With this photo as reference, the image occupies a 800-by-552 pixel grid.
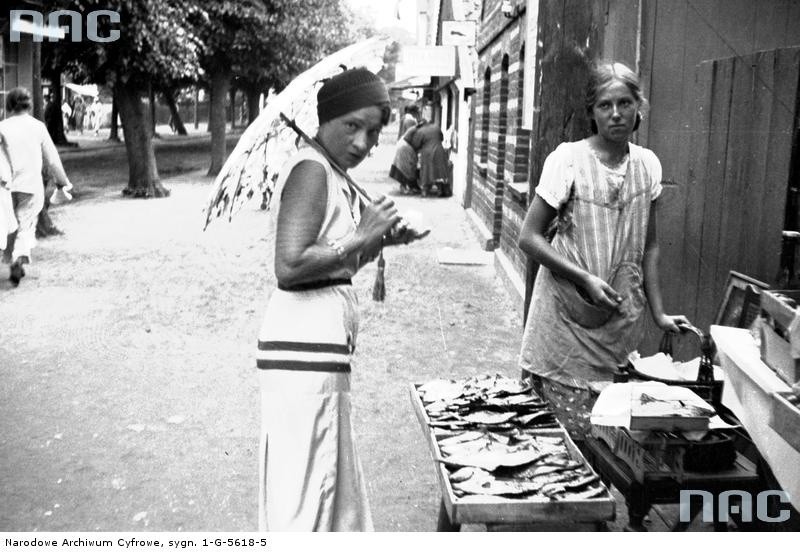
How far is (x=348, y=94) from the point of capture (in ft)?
9.03

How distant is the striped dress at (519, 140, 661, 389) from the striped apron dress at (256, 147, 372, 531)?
937 mm

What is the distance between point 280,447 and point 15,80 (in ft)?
39.9

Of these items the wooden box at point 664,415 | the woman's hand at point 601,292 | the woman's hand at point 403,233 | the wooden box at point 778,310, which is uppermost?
the woman's hand at point 403,233

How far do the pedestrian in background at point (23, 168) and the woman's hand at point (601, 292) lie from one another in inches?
276

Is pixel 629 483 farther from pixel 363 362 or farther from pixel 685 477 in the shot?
pixel 363 362

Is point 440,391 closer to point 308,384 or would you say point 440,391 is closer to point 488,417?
point 488,417

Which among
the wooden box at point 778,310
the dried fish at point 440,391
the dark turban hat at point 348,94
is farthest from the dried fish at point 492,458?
the dark turban hat at point 348,94

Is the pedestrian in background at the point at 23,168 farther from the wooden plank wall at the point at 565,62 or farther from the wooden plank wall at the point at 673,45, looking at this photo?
the wooden plank wall at the point at 565,62

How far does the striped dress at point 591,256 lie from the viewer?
11.0ft

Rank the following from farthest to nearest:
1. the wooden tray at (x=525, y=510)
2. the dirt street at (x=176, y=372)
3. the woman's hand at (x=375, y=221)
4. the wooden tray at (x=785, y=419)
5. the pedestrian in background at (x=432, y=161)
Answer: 1. the pedestrian in background at (x=432, y=161)
2. the dirt street at (x=176, y=372)
3. the woman's hand at (x=375, y=221)
4. the wooden tray at (x=525, y=510)
5. the wooden tray at (x=785, y=419)

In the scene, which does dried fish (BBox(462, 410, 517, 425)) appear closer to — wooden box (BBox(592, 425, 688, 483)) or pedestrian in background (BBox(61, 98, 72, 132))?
wooden box (BBox(592, 425, 688, 483))

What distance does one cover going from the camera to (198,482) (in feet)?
14.9

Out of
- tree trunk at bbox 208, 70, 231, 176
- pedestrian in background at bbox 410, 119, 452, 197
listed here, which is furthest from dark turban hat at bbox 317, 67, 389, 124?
tree trunk at bbox 208, 70, 231, 176
